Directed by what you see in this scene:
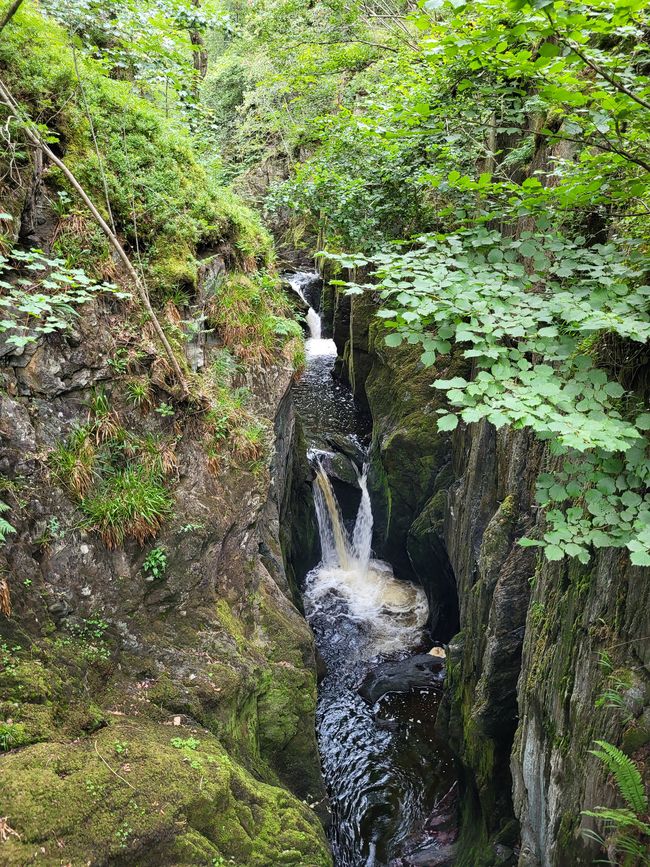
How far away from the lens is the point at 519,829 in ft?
19.8

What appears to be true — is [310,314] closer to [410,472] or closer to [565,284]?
[410,472]

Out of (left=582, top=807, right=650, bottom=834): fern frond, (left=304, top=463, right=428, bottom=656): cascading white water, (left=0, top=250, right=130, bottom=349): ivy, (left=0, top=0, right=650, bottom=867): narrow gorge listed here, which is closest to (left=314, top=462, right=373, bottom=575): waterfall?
(left=304, top=463, right=428, bottom=656): cascading white water

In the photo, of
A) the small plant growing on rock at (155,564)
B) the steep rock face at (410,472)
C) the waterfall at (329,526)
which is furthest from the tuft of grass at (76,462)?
the waterfall at (329,526)

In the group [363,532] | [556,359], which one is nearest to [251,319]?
[556,359]

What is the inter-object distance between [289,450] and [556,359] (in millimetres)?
7681

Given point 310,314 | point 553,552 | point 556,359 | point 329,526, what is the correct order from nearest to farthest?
point 553,552 → point 556,359 → point 329,526 → point 310,314

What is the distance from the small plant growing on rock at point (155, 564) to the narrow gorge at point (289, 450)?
41 mm

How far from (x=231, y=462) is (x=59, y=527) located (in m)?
2.15

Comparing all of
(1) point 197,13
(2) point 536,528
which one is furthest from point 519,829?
(1) point 197,13

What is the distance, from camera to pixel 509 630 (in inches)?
266

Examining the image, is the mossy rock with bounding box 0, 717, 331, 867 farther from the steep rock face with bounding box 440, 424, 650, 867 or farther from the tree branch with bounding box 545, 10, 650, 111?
the tree branch with bounding box 545, 10, 650, 111

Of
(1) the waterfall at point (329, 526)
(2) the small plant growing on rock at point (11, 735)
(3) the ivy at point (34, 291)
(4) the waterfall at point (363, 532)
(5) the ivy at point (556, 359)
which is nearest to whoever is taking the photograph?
(5) the ivy at point (556, 359)

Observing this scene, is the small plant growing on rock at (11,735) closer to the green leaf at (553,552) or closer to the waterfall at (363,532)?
the green leaf at (553,552)

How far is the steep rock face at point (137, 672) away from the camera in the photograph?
160 inches
